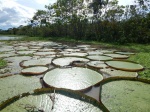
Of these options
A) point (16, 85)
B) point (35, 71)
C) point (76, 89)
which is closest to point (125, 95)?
point (76, 89)

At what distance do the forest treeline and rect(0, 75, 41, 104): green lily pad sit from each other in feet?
30.2

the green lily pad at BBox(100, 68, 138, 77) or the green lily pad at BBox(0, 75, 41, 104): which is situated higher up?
the green lily pad at BBox(0, 75, 41, 104)

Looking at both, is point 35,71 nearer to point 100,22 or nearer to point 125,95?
point 125,95

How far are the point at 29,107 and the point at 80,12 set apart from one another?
16.3 m

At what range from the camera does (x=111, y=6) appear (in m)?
15.8

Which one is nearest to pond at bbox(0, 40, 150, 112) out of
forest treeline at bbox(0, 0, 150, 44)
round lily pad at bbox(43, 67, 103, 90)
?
round lily pad at bbox(43, 67, 103, 90)

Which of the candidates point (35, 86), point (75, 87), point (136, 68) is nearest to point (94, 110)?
point (75, 87)

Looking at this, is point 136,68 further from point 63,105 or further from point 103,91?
point 63,105

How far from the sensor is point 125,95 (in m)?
2.73

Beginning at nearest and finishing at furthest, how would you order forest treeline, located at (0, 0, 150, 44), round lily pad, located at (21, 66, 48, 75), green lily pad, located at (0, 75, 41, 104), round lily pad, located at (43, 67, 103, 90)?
green lily pad, located at (0, 75, 41, 104), round lily pad, located at (43, 67, 103, 90), round lily pad, located at (21, 66, 48, 75), forest treeline, located at (0, 0, 150, 44)

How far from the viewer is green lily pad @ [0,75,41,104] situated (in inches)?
111

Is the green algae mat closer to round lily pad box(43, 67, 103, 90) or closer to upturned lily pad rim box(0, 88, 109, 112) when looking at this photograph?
upturned lily pad rim box(0, 88, 109, 112)

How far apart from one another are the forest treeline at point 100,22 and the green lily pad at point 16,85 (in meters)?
9.21

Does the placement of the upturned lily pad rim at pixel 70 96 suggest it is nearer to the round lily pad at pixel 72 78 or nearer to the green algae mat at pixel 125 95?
the green algae mat at pixel 125 95
